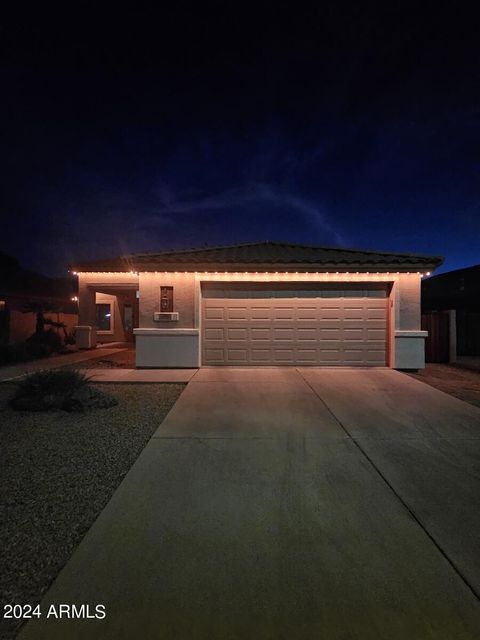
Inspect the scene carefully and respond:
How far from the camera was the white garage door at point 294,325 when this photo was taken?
1023cm

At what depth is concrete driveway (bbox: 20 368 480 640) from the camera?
5.86 ft

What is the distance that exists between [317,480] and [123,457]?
2195 millimetres

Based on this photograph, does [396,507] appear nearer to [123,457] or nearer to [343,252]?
[123,457]

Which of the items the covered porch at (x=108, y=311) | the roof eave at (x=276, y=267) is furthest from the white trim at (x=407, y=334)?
the covered porch at (x=108, y=311)

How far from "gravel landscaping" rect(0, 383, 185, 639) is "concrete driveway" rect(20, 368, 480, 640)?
161mm

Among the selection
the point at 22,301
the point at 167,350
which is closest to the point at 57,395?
the point at 167,350

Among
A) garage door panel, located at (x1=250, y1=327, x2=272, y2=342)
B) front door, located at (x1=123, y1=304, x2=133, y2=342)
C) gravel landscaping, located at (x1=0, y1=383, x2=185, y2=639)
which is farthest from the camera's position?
front door, located at (x1=123, y1=304, x2=133, y2=342)

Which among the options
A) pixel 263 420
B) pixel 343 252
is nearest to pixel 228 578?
pixel 263 420

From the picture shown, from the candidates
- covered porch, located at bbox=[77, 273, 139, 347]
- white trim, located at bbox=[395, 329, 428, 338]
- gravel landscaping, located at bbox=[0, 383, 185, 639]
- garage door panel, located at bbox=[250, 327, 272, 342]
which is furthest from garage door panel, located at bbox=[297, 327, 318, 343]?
covered porch, located at bbox=[77, 273, 139, 347]

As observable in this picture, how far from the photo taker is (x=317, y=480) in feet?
10.9

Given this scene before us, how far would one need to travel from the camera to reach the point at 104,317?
19953mm

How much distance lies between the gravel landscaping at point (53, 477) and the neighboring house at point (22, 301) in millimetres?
10966

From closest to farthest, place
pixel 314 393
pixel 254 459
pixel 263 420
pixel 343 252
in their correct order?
pixel 254 459 → pixel 263 420 → pixel 314 393 → pixel 343 252

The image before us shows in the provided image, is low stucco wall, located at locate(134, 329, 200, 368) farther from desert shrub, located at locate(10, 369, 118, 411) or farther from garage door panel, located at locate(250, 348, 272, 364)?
desert shrub, located at locate(10, 369, 118, 411)
